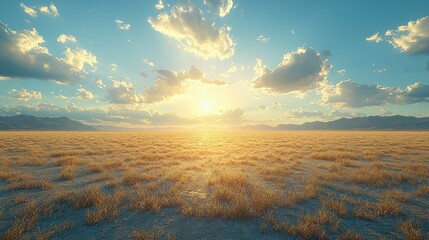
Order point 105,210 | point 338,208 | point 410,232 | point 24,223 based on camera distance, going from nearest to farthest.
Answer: point 410,232 → point 24,223 → point 105,210 → point 338,208

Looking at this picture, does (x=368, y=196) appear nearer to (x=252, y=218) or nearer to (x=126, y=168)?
(x=252, y=218)

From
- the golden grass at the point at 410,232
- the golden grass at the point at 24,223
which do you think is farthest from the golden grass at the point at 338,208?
the golden grass at the point at 24,223

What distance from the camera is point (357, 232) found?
5852 mm

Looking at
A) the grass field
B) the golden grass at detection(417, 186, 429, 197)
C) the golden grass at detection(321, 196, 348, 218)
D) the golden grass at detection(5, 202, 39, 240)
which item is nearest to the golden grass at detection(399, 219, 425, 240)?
the grass field

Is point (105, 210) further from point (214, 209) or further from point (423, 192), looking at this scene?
point (423, 192)

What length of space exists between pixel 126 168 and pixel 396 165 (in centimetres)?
1836

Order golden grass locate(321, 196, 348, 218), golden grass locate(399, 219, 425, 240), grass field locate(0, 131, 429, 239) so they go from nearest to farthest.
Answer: golden grass locate(399, 219, 425, 240) → grass field locate(0, 131, 429, 239) → golden grass locate(321, 196, 348, 218)

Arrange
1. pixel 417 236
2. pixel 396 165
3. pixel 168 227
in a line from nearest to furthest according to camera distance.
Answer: pixel 417 236
pixel 168 227
pixel 396 165

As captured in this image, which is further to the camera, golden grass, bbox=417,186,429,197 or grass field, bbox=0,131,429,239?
golden grass, bbox=417,186,429,197

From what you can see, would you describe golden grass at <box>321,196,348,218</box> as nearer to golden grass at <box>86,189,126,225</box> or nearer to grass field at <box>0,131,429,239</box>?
grass field at <box>0,131,429,239</box>

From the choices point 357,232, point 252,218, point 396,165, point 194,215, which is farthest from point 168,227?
point 396,165

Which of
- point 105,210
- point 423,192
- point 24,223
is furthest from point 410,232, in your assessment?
point 24,223

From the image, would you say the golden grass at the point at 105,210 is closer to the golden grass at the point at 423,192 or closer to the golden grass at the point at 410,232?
the golden grass at the point at 410,232

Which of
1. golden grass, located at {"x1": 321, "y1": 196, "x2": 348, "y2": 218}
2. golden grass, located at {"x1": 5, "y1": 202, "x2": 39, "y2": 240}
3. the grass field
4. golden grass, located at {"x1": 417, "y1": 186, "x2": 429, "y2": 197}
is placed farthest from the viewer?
golden grass, located at {"x1": 417, "y1": 186, "x2": 429, "y2": 197}
